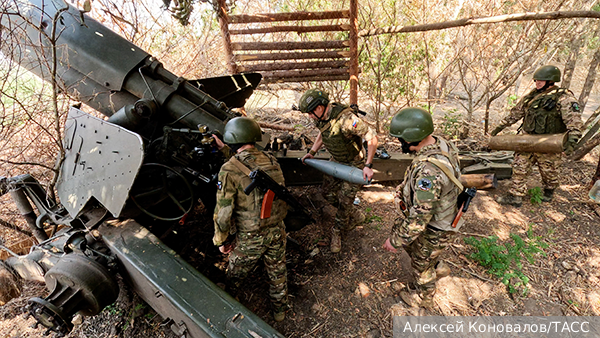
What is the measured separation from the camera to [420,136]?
8.19ft

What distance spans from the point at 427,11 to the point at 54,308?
26.3 ft

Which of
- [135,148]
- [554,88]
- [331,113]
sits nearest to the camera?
[135,148]

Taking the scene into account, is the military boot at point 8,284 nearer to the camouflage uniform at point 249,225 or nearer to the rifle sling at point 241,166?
the camouflage uniform at point 249,225

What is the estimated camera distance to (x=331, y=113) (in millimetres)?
3479

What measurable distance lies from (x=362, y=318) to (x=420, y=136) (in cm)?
185

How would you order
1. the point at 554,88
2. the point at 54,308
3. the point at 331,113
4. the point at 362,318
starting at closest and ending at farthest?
the point at 54,308, the point at 362,318, the point at 331,113, the point at 554,88

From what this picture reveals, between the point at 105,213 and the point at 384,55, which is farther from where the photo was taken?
the point at 384,55

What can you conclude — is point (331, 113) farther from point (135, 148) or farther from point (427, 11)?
point (427, 11)

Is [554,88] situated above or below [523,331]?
above

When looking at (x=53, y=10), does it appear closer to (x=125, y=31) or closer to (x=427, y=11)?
(x=125, y=31)

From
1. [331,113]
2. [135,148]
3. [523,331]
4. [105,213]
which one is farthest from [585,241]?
[105,213]

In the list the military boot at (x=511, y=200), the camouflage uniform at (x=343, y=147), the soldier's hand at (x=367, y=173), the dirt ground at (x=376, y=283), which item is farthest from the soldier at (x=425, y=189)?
the military boot at (x=511, y=200)

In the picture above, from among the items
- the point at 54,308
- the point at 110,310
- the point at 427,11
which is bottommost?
the point at 110,310

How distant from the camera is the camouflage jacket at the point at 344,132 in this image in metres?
3.32
